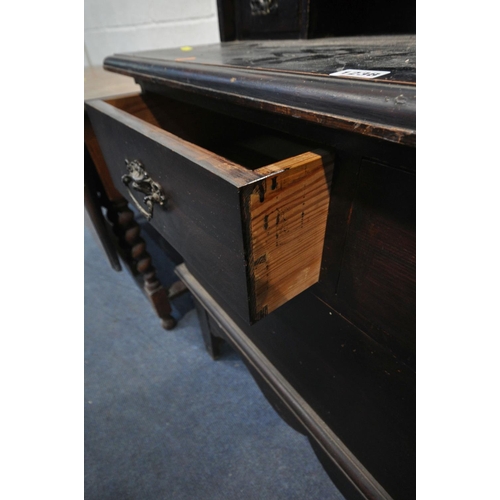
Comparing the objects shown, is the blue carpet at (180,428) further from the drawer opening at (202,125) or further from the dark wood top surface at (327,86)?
the dark wood top surface at (327,86)

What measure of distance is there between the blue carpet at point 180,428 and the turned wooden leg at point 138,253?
0.10 m

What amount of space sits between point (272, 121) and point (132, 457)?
2.89ft

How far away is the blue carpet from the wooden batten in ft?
2.03

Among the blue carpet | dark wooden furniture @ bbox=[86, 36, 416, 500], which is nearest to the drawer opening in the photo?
dark wooden furniture @ bbox=[86, 36, 416, 500]

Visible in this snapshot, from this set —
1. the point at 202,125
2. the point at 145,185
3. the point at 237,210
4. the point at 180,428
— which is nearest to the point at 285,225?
the point at 237,210

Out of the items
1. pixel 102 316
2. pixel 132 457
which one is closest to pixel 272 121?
pixel 132 457

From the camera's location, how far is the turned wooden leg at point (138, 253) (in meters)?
0.98

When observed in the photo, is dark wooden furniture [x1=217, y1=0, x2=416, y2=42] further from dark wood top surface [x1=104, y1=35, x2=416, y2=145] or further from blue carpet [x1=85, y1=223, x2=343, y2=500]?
blue carpet [x1=85, y1=223, x2=343, y2=500]

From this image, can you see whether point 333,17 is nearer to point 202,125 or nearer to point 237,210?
point 202,125

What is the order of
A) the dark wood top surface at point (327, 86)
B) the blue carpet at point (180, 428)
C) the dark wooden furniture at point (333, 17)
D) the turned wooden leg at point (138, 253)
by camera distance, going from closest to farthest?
the dark wood top surface at point (327, 86), the dark wooden furniture at point (333, 17), the blue carpet at point (180, 428), the turned wooden leg at point (138, 253)

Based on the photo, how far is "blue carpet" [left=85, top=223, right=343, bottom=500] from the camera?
2.44 ft

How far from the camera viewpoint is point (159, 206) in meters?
0.45

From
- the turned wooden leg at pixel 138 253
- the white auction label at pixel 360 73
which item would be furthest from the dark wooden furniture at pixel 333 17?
the turned wooden leg at pixel 138 253
